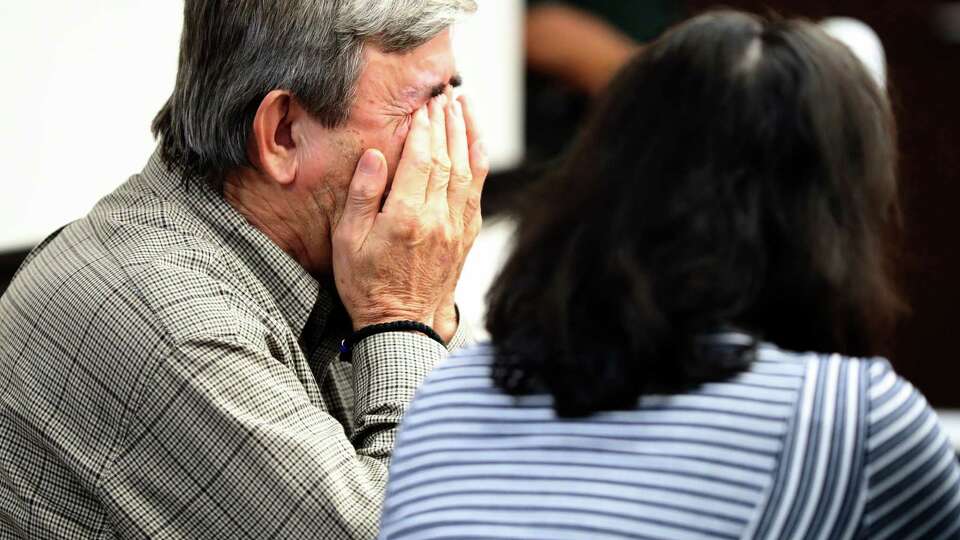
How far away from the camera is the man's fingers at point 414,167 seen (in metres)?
1.96

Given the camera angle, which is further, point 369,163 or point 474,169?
point 474,169

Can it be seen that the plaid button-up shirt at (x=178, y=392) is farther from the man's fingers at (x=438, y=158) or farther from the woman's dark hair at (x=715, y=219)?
the woman's dark hair at (x=715, y=219)

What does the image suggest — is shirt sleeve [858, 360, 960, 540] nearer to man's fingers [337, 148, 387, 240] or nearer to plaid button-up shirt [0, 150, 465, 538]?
plaid button-up shirt [0, 150, 465, 538]

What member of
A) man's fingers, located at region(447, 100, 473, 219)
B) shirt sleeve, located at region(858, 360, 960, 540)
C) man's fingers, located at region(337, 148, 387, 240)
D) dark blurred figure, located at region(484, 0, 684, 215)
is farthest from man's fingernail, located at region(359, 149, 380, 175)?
dark blurred figure, located at region(484, 0, 684, 215)

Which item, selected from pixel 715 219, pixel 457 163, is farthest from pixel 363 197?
pixel 715 219

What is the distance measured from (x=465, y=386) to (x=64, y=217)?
5.31 ft

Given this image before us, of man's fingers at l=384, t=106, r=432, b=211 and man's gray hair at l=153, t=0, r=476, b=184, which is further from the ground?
man's gray hair at l=153, t=0, r=476, b=184

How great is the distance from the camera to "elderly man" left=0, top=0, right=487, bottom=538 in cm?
165

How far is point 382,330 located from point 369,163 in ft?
0.81

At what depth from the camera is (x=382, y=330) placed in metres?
1.88

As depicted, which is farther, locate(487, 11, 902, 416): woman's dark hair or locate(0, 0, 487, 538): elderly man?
locate(0, 0, 487, 538): elderly man

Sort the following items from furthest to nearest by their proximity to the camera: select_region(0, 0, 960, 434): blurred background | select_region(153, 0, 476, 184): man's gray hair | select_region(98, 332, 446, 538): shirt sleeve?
select_region(0, 0, 960, 434): blurred background → select_region(153, 0, 476, 184): man's gray hair → select_region(98, 332, 446, 538): shirt sleeve

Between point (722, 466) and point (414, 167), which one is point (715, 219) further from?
point (414, 167)

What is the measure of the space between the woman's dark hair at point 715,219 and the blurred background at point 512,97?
1352 millimetres
